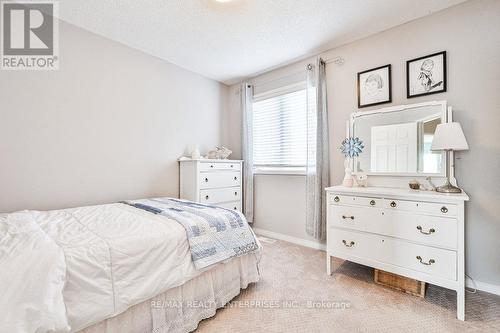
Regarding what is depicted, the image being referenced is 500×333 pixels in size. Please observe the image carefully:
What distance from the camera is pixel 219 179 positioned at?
319 centimetres

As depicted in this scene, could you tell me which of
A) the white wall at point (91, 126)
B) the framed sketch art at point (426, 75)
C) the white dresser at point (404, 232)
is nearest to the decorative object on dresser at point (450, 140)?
the white dresser at point (404, 232)

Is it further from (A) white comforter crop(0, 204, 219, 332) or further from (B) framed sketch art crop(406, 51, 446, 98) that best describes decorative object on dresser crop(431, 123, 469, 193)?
(A) white comforter crop(0, 204, 219, 332)

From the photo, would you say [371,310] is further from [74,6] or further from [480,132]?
[74,6]

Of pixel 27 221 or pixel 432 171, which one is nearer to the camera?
pixel 27 221

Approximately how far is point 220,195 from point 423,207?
7.46 feet

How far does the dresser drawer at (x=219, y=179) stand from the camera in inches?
118

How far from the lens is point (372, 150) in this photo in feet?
8.14

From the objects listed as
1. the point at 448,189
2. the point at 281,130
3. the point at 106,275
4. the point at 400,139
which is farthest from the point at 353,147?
the point at 106,275

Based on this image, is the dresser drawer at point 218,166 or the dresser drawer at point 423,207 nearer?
the dresser drawer at point 423,207

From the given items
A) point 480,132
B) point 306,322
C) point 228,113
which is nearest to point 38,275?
point 306,322

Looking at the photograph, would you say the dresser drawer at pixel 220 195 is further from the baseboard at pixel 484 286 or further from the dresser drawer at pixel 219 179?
the baseboard at pixel 484 286

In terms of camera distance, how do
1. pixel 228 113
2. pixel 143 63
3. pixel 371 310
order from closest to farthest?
pixel 371 310 → pixel 143 63 → pixel 228 113

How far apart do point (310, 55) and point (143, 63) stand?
7.00ft

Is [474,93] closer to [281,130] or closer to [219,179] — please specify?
[281,130]
